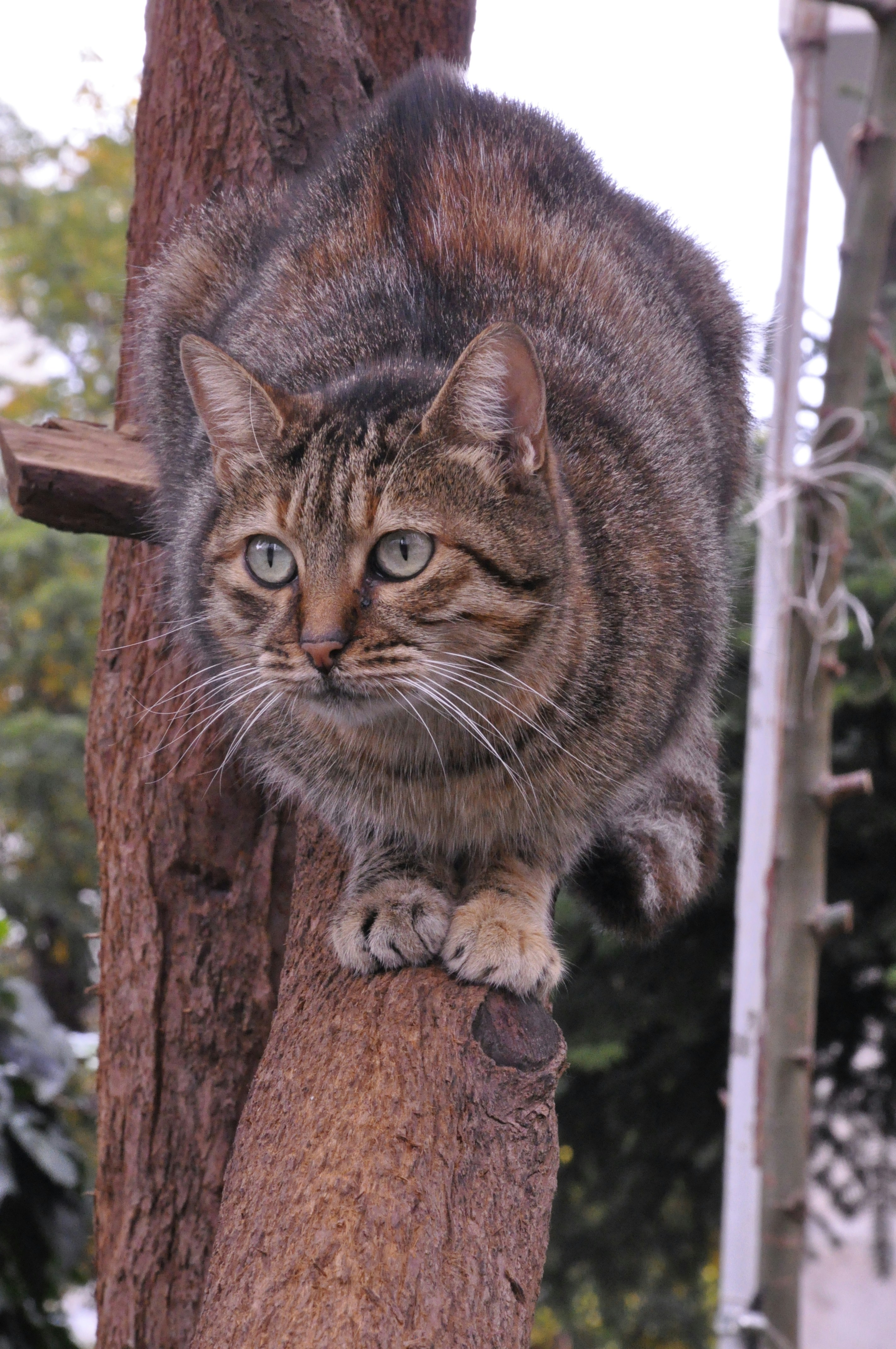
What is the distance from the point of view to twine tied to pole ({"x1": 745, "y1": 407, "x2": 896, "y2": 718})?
2.49 meters

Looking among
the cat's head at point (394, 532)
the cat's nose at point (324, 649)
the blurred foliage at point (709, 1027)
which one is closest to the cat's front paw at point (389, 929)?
the cat's head at point (394, 532)

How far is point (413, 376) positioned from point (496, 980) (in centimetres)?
73

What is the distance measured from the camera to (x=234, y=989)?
189cm

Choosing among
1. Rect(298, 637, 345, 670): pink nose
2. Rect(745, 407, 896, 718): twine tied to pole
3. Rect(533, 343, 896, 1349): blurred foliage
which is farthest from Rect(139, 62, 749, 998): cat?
Rect(533, 343, 896, 1349): blurred foliage

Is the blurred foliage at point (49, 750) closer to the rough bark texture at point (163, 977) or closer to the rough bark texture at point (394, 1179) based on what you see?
the rough bark texture at point (163, 977)

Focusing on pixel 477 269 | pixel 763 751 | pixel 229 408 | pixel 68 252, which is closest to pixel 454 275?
pixel 477 269

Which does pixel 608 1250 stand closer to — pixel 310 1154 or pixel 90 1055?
pixel 90 1055

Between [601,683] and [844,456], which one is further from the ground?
[844,456]

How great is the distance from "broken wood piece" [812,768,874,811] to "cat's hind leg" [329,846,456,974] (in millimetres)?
1109

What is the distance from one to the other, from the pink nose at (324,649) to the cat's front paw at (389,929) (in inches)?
12.8

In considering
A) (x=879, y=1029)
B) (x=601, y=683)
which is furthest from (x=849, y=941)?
(x=601, y=683)

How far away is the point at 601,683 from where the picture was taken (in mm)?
1604

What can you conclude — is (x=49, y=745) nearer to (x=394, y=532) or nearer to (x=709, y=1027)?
(x=709, y=1027)

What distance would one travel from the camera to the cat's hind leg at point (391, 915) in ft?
4.68
